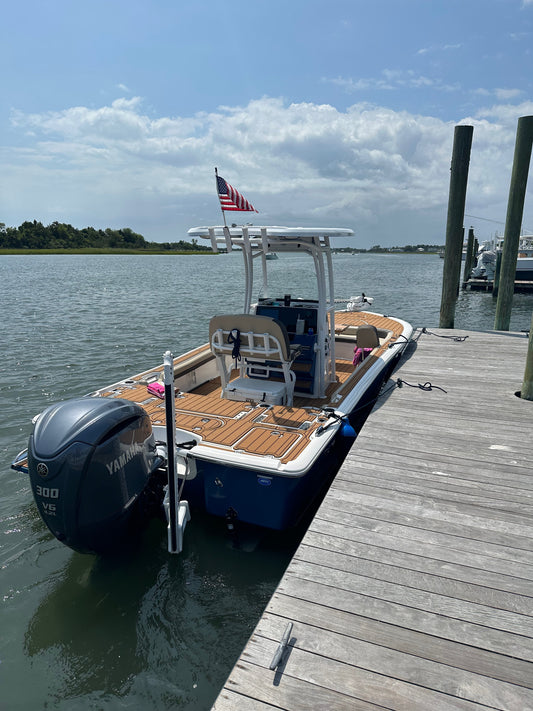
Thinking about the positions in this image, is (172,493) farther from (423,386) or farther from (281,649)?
(423,386)

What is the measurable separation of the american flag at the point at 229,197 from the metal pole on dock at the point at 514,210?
5.99m

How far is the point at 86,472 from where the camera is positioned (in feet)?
9.73

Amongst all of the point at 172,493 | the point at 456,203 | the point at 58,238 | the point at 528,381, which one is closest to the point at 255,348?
the point at 172,493

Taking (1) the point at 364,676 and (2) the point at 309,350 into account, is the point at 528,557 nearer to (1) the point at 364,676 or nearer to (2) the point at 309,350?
(1) the point at 364,676

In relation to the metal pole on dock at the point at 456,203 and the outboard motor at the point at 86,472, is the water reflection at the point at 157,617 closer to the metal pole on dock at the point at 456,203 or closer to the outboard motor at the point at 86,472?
the outboard motor at the point at 86,472

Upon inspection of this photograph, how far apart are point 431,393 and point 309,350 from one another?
161 cm

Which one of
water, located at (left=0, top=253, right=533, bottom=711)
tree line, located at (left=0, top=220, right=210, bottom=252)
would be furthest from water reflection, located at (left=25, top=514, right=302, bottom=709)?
tree line, located at (left=0, top=220, right=210, bottom=252)

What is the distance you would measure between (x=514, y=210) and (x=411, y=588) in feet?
26.7

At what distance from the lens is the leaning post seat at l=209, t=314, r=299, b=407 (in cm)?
495

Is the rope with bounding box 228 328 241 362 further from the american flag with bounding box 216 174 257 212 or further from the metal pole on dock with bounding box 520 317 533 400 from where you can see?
the metal pole on dock with bounding box 520 317 533 400

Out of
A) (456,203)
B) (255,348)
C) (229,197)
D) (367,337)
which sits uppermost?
(456,203)

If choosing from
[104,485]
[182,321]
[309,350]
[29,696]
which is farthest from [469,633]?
[182,321]

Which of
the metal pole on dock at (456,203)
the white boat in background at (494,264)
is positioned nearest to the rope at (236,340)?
the metal pole on dock at (456,203)

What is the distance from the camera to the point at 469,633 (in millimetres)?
2299
